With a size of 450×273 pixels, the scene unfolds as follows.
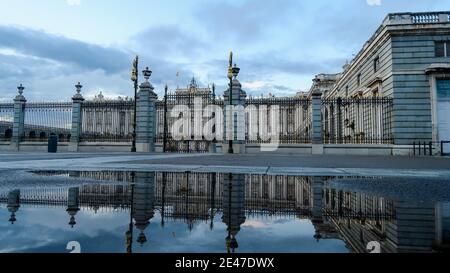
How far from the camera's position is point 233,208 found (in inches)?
102

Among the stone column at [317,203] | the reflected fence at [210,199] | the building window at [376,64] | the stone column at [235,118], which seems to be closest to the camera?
the stone column at [317,203]

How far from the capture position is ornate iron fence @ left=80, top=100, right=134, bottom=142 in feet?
77.7

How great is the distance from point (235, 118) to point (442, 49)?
13.7 meters

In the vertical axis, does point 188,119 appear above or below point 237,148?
above

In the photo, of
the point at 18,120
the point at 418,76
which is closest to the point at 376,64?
the point at 418,76

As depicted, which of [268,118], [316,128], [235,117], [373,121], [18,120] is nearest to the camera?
[316,128]

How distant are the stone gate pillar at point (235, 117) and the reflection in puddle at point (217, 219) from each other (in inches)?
678

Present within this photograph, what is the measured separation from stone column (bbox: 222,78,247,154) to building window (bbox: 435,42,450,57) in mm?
12417

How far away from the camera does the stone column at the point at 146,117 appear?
22.6 m

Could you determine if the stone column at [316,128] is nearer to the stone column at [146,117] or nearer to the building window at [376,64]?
the building window at [376,64]

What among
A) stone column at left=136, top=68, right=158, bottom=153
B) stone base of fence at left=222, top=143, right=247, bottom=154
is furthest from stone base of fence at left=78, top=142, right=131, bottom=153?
stone base of fence at left=222, top=143, right=247, bottom=154

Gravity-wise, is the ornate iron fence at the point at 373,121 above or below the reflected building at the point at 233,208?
above

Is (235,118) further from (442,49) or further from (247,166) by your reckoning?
(247,166)

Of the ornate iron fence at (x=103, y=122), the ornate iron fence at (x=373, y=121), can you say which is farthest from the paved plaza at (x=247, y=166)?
the ornate iron fence at (x=103, y=122)
